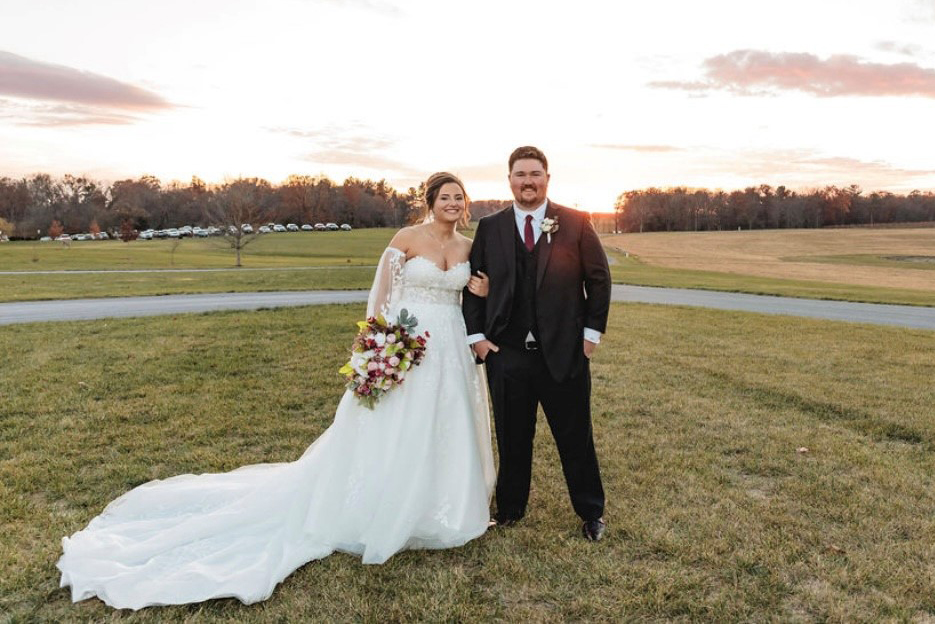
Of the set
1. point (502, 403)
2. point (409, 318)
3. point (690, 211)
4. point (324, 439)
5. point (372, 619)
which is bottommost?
point (372, 619)

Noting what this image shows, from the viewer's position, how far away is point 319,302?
1741cm

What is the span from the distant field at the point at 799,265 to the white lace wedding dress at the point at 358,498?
19.8 meters

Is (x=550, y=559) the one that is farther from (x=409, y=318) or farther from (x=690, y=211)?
(x=690, y=211)

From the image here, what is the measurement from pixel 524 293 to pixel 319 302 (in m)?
13.9

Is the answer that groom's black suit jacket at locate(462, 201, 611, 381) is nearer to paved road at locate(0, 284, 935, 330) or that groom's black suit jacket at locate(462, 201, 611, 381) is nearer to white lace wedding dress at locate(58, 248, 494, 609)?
white lace wedding dress at locate(58, 248, 494, 609)

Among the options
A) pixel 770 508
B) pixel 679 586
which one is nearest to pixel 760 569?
pixel 679 586

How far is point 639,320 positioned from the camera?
14.6m

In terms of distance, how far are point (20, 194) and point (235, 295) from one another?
107 meters

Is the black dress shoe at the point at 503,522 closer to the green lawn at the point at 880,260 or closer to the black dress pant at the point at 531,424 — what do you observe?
the black dress pant at the point at 531,424

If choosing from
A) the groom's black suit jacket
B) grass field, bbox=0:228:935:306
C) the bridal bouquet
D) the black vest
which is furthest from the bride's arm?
grass field, bbox=0:228:935:306

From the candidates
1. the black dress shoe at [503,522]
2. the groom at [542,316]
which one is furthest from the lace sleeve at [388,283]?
the black dress shoe at [503,522]

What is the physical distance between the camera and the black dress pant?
4.43 m

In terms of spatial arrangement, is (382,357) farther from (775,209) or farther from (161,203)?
(775,209)

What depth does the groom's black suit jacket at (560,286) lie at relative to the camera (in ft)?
14.0
